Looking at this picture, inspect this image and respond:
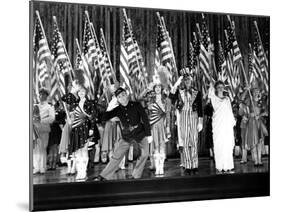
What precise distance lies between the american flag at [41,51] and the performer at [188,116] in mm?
1386

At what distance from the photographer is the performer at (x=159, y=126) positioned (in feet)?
19.9

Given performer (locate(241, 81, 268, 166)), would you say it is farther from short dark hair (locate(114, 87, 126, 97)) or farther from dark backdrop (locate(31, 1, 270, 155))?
short dark hair (locate(114, 87, 126, 97))

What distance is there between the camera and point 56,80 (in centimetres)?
572

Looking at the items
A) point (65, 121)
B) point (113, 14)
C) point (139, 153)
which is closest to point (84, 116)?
point (65, 121)

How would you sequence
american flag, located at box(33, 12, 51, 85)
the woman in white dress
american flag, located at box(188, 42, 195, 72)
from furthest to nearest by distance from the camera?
the woman in white dress < american flag, located at box(188, 42, 195, 72) < american flag, located at box(33, 12, 51, 85)

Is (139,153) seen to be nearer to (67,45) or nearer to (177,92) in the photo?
(177,92)

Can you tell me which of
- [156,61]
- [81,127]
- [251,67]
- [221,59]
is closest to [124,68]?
[156,61]

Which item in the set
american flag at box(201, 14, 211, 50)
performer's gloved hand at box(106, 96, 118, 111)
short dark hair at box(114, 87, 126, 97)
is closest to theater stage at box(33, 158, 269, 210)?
performer's gloved hand at box(106, 96, 118, 111)

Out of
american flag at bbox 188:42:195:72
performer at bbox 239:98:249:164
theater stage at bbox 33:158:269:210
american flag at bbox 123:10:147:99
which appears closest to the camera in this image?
theater stage at bbox 33:158:269:210

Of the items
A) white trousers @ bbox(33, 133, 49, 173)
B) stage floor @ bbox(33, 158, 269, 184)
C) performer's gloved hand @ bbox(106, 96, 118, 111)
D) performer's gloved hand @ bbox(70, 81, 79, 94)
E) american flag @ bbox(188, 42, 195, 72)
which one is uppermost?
american flag @ bbox(188, 42, 195, 72)

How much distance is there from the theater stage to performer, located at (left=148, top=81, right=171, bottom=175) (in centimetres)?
11

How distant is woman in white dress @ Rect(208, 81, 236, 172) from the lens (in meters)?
6.34

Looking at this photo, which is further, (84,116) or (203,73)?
(203,73)

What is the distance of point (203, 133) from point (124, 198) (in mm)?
1126
